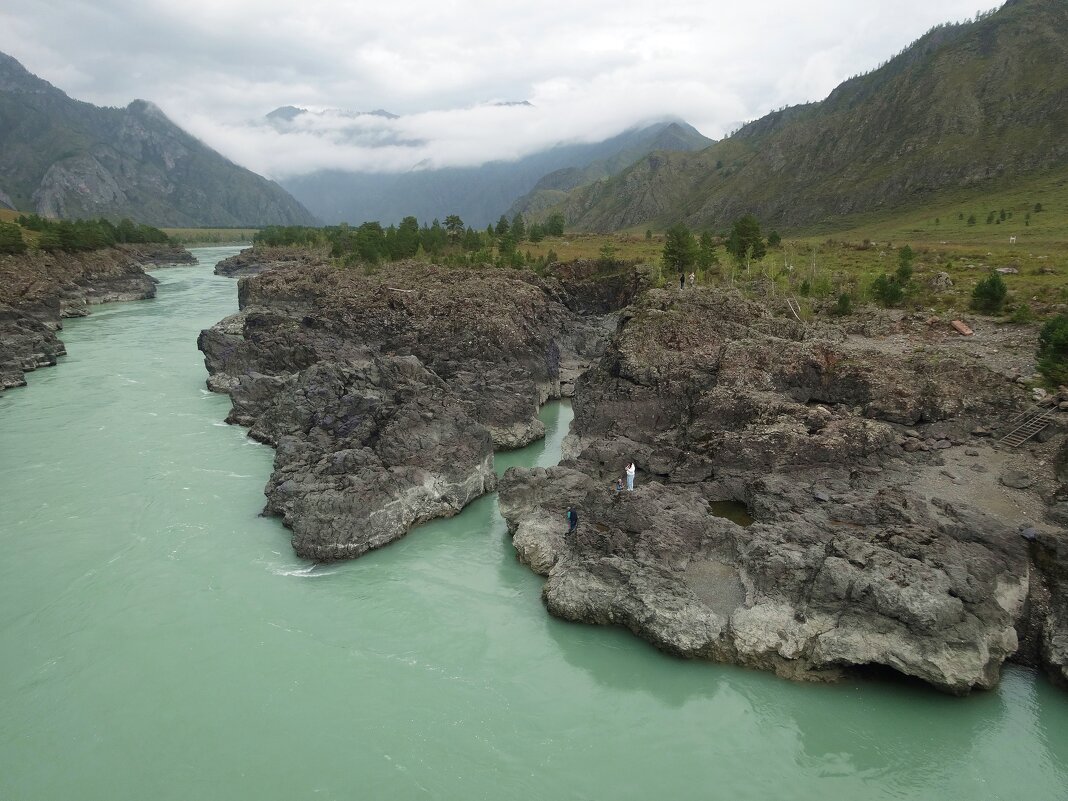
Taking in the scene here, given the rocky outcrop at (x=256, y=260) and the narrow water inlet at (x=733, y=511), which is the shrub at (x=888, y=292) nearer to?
the narrow water inlet at (x=733, y=511)

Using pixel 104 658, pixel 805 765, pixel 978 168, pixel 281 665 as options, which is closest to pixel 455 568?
pixel 281 665

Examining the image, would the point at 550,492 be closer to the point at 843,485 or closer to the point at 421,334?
the point at 843,485

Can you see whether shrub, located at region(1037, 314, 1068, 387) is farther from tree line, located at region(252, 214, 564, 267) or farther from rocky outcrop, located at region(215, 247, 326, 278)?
rocky outcrop, located at region(215, 247, 326, 278)

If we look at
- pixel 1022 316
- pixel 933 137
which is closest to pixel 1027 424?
pixel 1022 316

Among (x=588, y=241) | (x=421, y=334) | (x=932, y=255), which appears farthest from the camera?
(x=588, y=241)

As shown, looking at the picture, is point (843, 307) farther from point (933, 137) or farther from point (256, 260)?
point (256, 260)

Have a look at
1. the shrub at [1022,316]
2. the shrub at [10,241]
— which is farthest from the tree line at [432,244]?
the shrub at [1022,316]
